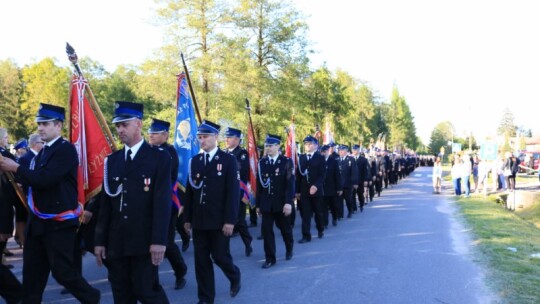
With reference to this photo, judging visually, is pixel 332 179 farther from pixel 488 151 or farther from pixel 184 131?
pixel 488 151

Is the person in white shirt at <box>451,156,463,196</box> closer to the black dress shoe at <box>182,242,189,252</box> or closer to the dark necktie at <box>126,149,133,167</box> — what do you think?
the black dress shoe at <box>182,242,189,252</box>

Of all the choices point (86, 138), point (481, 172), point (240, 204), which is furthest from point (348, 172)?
point (481, 172)

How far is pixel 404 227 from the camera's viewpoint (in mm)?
11609

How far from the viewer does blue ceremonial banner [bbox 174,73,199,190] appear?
818cm

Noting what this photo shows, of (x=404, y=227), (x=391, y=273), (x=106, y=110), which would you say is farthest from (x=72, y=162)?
(x=106, y=110)

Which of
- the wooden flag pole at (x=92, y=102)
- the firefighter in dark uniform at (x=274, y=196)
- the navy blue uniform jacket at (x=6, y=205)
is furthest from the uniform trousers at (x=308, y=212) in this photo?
the navy blue uniform jacket at (x=6, y=205)

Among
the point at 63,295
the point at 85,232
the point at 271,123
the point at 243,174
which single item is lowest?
the point at 63,295

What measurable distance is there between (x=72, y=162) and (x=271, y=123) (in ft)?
67.4

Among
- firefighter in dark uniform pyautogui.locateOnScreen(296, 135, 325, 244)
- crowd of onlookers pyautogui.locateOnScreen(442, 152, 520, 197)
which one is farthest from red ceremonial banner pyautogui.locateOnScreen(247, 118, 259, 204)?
crowd of onlookers pyautogui.locateOnScreen(442, 152, 520, 197)

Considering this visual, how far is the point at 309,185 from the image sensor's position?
1005 centimetres

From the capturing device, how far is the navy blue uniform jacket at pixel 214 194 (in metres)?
5.57

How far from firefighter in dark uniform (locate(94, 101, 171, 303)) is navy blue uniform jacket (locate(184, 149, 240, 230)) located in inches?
54.9

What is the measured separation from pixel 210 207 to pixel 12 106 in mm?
54838

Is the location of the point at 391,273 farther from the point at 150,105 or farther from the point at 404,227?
the point at 150,105
